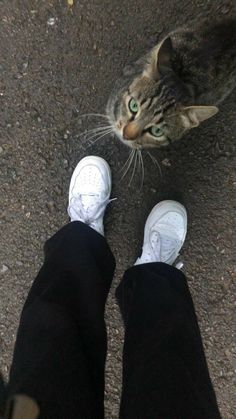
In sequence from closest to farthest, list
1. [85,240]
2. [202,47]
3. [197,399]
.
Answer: [197,399]
[202,47]
[85,240]

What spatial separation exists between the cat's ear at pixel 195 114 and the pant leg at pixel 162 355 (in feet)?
2.26

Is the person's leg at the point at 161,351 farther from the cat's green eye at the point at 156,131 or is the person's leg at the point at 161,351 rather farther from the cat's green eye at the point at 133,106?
the cat's green eye at the point at 133,106

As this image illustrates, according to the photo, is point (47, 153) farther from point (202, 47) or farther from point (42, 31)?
point (202, 47)

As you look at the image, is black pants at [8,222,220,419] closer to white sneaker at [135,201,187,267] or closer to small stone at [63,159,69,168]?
white sneaker at [135,201,187,267]

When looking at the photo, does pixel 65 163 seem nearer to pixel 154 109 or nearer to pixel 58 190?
pixel 58 190

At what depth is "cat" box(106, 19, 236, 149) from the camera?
67.1 inches

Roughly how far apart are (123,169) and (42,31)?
33.2 inches

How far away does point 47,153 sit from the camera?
2.26m

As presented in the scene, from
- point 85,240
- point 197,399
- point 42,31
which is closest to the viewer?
point 197,399

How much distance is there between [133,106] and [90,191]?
63cm

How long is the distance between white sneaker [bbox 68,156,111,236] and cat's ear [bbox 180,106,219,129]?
60 centimetres

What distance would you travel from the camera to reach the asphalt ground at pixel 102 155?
2188 millimetres

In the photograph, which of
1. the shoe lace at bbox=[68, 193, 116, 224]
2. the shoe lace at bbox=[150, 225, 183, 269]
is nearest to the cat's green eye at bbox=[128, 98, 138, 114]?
the shoe lace at bbox=[68, 193, 116, 224]

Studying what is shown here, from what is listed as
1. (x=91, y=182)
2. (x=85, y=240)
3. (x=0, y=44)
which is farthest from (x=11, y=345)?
(x=0, y=44)
